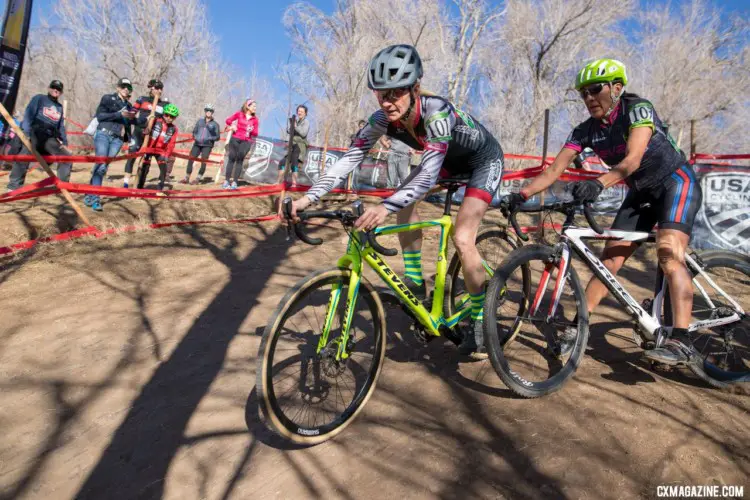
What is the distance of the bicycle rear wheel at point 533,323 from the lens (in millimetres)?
3146

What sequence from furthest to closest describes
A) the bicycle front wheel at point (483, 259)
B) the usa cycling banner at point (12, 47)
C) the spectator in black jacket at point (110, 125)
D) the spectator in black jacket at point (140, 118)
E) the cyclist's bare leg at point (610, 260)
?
the spectator in black jacket at point (140, 118), the spectator in black jacket at point (110, 125), the usa cycling banner at point (12, 47), the cyclist's bare leg at point (610, 260), the bicycle front wheel at point (483, 259)

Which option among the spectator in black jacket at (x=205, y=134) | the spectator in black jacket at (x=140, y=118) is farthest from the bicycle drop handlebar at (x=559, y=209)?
the spectator in black jacket at (x=205, y=134)

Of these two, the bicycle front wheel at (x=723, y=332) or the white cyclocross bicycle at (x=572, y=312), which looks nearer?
the white cyclocross bicycle at (x=572, y=312)

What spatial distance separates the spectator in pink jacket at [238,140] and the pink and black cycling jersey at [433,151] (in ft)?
31.0

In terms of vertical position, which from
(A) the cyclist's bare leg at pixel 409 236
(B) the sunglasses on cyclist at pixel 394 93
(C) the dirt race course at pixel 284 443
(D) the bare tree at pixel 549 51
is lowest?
(C) the dirt race course at pixel 284 443

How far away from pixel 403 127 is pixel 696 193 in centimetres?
223

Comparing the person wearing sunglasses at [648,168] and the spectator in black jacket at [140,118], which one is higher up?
the person wearing sunglasses at [648,168]

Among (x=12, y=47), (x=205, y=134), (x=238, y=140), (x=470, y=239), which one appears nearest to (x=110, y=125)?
(x=12, y=47)

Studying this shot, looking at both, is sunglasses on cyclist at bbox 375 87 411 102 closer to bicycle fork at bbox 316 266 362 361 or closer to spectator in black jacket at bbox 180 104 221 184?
bicycle fork at bbox 316 266 362 361

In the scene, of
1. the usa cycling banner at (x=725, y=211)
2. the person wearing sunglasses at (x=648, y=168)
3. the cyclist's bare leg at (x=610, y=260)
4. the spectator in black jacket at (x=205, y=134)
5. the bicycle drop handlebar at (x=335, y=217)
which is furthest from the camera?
the spectator in black jacket at (x=205, y=134)

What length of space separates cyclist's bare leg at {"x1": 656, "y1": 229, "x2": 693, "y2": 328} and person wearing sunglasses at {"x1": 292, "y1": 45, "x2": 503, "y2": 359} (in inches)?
51.7

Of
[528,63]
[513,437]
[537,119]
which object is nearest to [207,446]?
[513,437]

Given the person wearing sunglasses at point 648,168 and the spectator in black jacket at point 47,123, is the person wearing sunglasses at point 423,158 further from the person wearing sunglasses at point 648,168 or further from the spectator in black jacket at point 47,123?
the spectator in black jacket at point 47,123

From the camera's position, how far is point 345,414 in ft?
9.55
